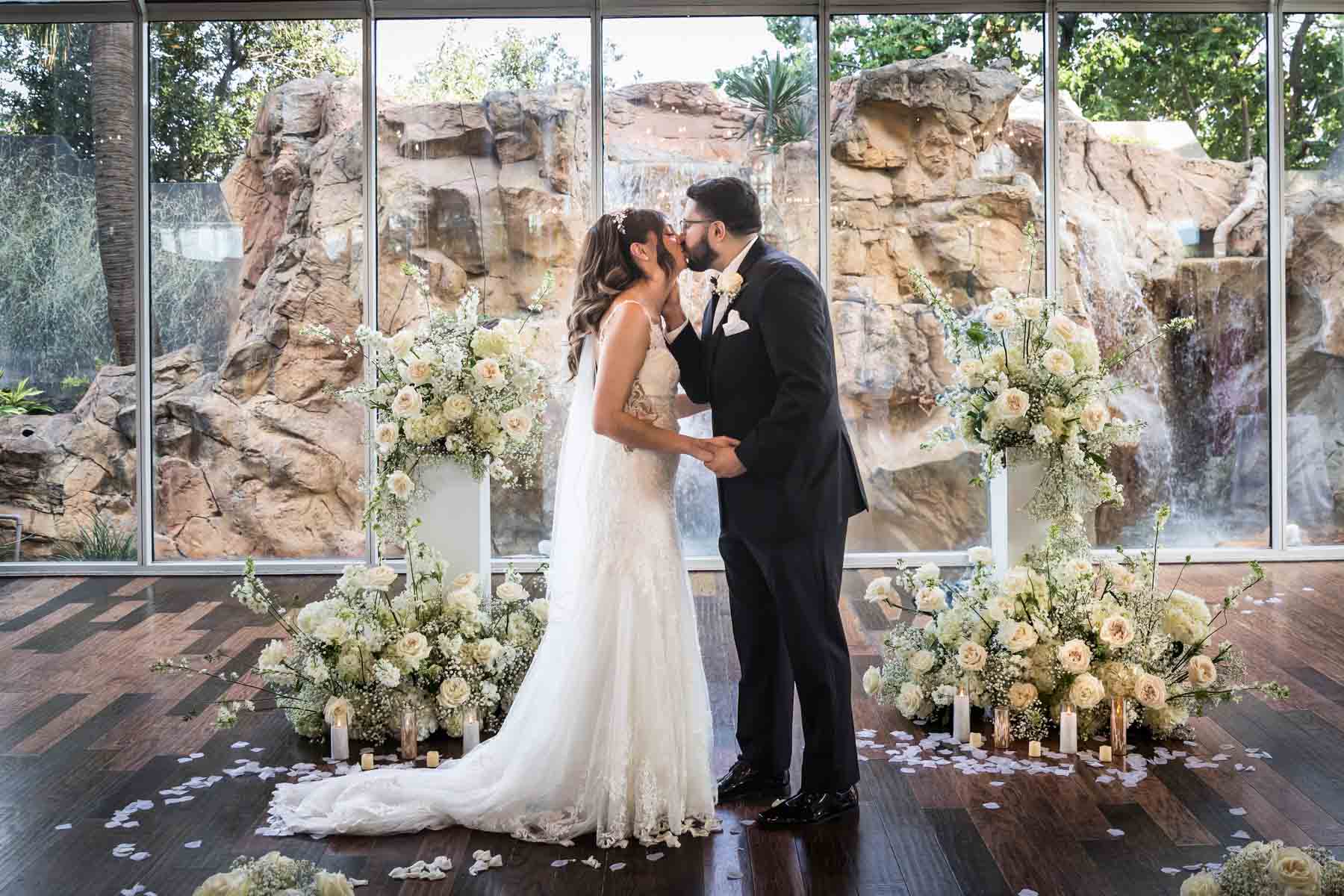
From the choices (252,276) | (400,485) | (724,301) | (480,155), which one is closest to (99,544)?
(252,276)

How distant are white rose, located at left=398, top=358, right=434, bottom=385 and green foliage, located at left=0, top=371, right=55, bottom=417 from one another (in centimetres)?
383

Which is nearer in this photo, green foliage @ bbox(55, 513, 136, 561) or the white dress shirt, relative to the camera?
the white dress shirt

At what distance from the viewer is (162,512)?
7.55 metres

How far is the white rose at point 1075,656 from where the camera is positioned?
A: 4.32m

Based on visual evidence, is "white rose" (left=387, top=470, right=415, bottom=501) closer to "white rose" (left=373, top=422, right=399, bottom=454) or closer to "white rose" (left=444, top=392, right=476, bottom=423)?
"white rose" (left=373, top=422, right=399, bottom=454)

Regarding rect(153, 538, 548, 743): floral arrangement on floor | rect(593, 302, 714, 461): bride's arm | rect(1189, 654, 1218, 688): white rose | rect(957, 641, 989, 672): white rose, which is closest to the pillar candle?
rect(957, 641, 989, 672): white rose

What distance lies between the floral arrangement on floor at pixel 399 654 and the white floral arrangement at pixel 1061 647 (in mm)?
1290

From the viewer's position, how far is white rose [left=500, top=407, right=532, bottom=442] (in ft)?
14.9

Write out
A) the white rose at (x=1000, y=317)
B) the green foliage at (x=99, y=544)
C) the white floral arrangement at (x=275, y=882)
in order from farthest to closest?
the green foliage at (x=99, y=544) < the white rose at (x=1000, y=317) < the white floral arrangement at (x=275, y=882)

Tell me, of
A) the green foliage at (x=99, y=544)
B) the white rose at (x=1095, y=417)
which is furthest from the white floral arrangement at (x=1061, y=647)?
the green foliage at (x=99, y=544)

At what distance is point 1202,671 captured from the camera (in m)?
4.38

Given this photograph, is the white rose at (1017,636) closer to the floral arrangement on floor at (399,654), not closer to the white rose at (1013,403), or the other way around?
the white rose at (1013,403)

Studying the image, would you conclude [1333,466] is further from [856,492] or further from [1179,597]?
[856,492]

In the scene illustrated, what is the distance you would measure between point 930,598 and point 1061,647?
0.44m
